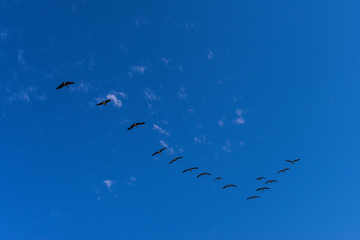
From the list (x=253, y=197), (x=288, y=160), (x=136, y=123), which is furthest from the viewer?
(x=253, y=197)

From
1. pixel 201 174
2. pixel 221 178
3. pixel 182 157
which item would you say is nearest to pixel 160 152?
pixel 182 157

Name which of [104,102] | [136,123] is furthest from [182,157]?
[104,102]

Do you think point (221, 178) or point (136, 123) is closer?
point (136, 123)

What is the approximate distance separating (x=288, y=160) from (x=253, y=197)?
2010cm

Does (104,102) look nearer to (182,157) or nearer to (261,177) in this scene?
(182,157)

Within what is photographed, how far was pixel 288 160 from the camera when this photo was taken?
93500mm

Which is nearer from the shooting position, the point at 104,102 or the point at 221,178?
the point at 104,102

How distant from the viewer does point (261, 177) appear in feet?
309

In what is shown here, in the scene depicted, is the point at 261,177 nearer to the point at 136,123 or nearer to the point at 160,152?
the point at 160,152

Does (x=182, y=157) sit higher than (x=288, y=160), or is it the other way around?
(x=288, y=160)

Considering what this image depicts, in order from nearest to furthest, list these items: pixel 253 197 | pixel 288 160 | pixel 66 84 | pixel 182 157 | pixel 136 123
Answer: pixel 66 84, pixel 136 123, pixel 182 157, pixel 288 160, pixel 253 197

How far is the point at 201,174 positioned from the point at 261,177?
2182cm

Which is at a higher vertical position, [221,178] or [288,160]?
[288,160]

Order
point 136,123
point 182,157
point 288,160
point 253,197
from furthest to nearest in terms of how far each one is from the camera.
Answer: point 253,197 → point 288,160 → point 182,157 → point 136,123
